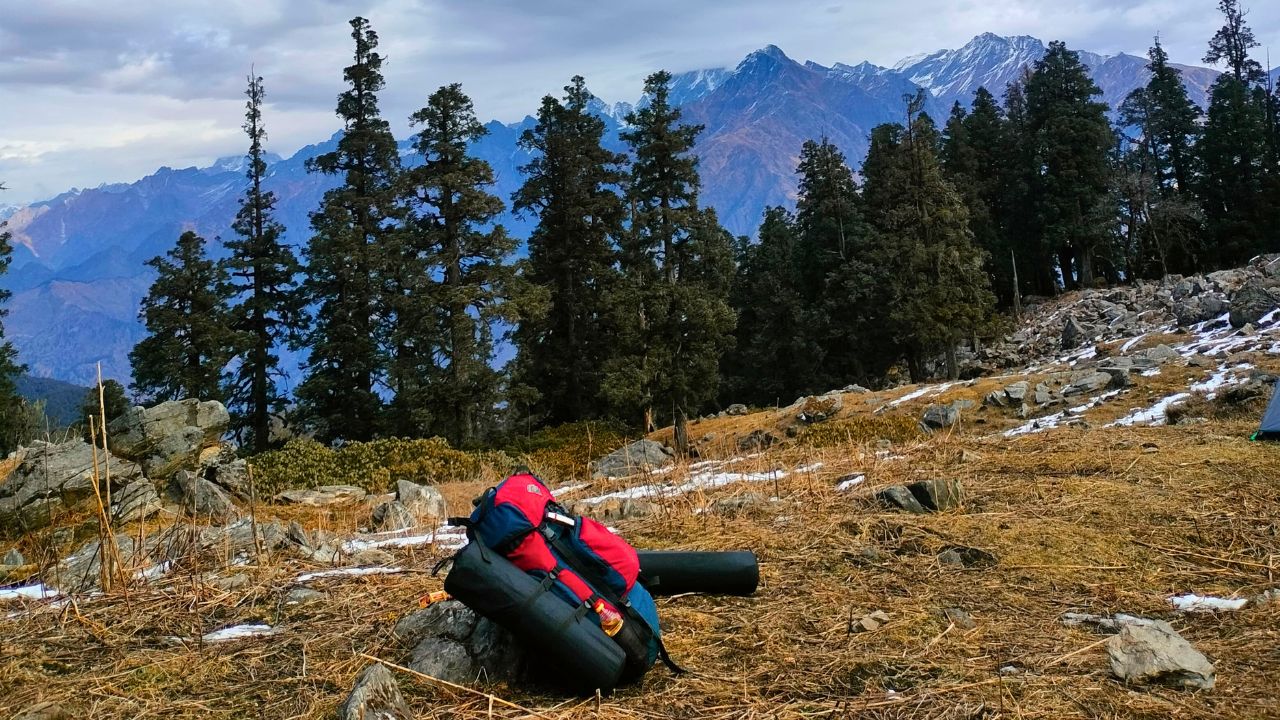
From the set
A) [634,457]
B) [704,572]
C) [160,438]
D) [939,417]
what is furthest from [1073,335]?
[704,572]

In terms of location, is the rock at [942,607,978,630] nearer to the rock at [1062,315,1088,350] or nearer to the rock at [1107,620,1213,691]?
the rock at [1107,620,1213,691]

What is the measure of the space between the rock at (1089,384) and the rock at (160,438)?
15695 mm

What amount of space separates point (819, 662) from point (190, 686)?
234 cm

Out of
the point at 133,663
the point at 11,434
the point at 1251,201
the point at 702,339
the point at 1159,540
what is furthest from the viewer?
the point at 1251,201

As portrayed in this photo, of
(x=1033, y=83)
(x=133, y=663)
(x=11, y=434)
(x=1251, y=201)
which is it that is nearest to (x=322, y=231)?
(x=11, y=434)

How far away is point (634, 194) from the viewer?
66.5 feet

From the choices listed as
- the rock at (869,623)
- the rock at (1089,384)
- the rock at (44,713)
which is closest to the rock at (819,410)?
the rock at (1089,384)

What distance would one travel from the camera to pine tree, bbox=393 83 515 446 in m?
20.6

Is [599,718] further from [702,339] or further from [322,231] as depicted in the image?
[322,231]

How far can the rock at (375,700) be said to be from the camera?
2.46 metres

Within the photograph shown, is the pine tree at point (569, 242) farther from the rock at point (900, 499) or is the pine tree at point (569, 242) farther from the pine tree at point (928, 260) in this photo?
the rock at point (900, 499)

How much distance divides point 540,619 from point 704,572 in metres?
1.26

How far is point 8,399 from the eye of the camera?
2270 cm

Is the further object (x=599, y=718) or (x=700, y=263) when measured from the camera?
(x=700, y=263)
